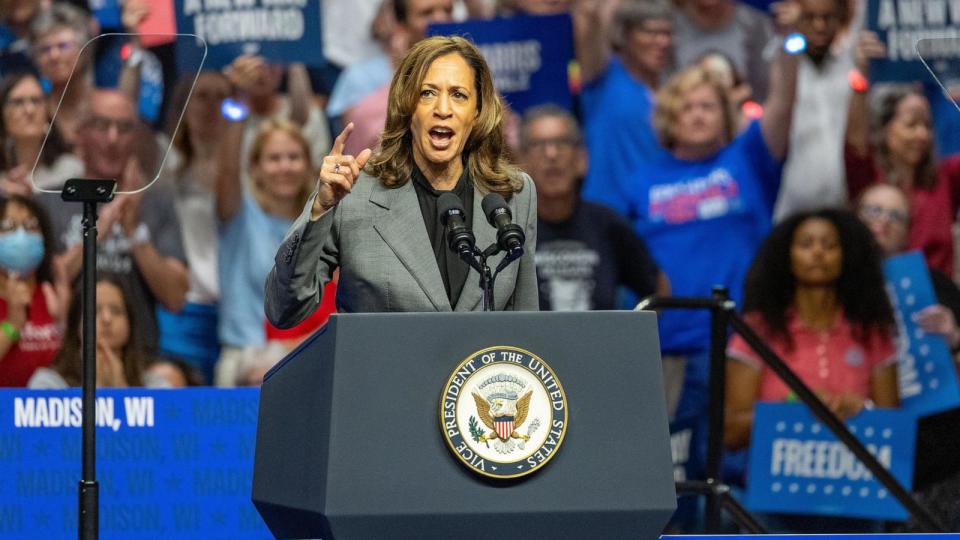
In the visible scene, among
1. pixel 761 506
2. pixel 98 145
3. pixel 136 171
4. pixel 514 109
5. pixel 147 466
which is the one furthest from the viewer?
pixel 514 109

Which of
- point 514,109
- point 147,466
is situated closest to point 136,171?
point 147,466

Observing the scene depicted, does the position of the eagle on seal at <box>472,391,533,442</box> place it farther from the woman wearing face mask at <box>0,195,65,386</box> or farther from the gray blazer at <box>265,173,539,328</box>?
the woman wearing face mask at <box>0,195,65,386</box>

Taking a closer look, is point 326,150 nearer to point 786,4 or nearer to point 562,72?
point 562,72

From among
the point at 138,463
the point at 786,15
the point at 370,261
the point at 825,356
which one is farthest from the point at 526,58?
the point at 370,261

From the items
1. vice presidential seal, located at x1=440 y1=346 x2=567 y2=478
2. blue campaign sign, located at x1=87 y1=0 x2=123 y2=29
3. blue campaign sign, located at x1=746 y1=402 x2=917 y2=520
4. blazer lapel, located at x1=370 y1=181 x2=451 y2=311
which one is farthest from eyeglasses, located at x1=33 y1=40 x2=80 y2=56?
vice presidential seal, located at x1=440 y1=346 x2=567 y2=478

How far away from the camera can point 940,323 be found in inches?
217

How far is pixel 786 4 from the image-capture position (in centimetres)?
567

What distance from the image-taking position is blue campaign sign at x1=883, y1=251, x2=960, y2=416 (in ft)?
17.9

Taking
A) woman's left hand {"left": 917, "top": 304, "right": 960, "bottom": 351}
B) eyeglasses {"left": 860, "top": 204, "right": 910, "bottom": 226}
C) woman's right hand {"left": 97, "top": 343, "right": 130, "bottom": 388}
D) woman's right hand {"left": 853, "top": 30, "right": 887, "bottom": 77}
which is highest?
woman's right hand {"left": 853, "top": 30, "right": 887, "bottom": 77}

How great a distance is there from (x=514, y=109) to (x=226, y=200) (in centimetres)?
124

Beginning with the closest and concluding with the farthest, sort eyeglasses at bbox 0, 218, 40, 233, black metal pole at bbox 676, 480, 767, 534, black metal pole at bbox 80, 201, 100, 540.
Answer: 1. black metal pole at bbox 80, 201, 100, 540
2. black metal pole at bbox 676, 480, 767, 534
3. eyeglasses at bbox 0, 218, 40, 233

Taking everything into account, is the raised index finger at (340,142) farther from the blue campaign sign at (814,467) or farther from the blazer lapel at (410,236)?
the blue campaign sign at (814,467)

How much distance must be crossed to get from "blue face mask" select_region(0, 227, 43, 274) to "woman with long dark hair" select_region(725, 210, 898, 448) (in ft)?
9.10

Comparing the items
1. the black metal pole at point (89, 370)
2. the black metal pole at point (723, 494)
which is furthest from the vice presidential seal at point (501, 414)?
the black metal pole at point (723, 494)
